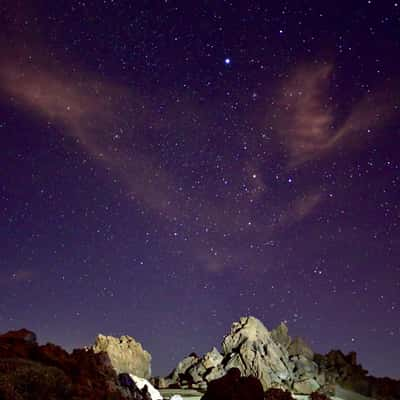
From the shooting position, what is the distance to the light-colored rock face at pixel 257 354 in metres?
45.4

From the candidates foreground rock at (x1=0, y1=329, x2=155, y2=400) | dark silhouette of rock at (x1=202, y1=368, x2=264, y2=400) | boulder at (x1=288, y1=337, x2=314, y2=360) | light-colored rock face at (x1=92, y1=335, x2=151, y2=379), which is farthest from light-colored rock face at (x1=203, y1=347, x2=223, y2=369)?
foreground rock at (x1=0, y1=329, x2=155, y2=400)

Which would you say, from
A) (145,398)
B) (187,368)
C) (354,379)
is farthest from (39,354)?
(354,379)

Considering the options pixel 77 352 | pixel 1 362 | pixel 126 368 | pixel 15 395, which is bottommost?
pixel 15 395

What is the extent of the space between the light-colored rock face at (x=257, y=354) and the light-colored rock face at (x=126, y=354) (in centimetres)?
946

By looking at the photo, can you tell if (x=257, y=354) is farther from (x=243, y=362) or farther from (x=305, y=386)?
(x=305, y=386)

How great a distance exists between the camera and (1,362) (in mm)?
8969

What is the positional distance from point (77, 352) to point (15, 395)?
3814mm

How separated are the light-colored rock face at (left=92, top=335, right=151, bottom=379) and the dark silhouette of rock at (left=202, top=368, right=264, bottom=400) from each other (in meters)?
34.4

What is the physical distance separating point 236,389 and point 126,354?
3629 centimetres

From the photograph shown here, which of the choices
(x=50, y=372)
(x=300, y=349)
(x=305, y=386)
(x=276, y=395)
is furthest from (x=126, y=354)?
(x=50, y=372)

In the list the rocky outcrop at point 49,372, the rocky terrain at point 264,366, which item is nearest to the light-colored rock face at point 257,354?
the rocky terrain at point 264,366

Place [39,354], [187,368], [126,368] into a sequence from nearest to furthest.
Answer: [39,354]
[126,368]
[187,368]

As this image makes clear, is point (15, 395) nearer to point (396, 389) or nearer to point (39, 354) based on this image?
point (39, 354)

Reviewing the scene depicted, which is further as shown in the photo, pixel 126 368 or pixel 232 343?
pixel 232 343
